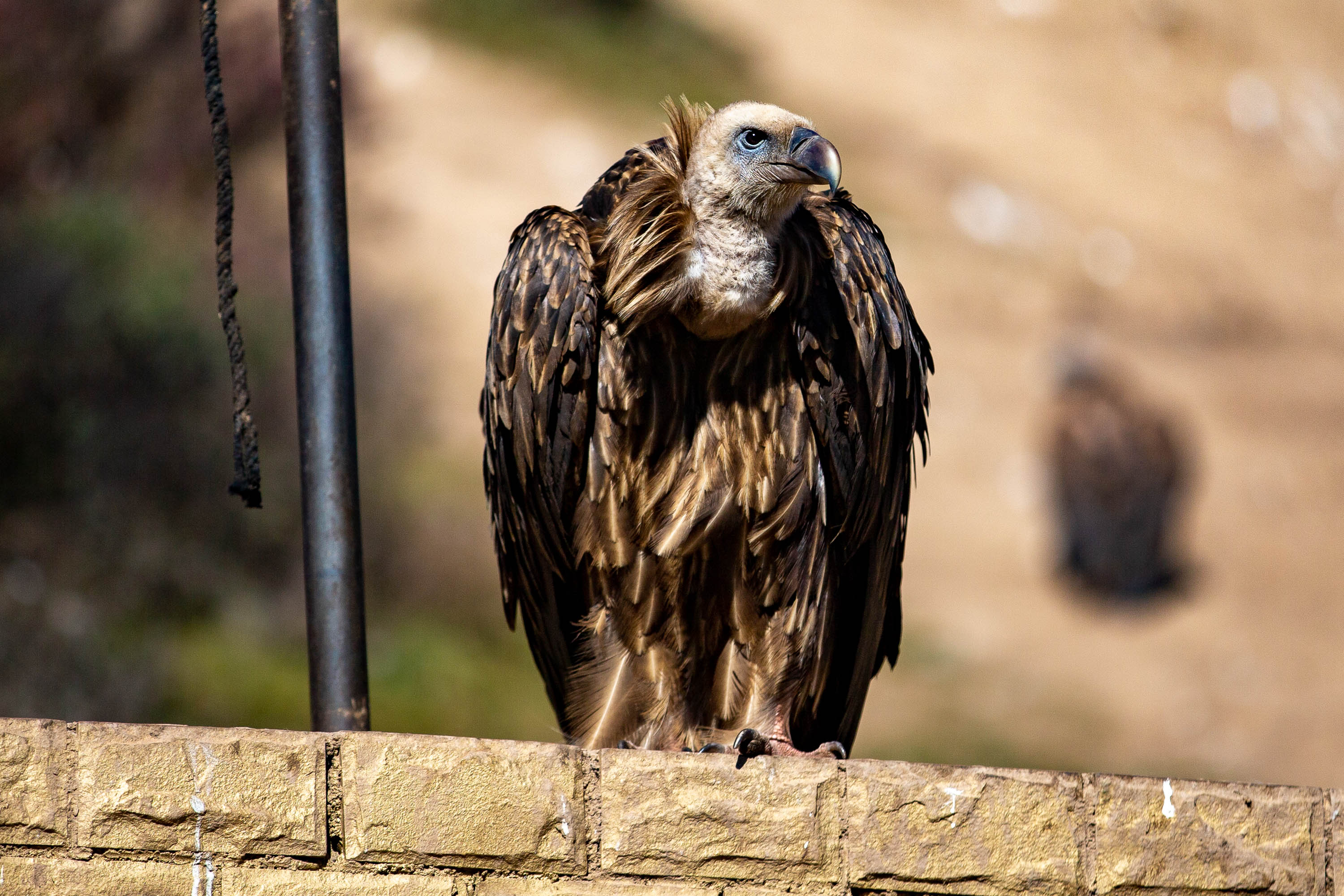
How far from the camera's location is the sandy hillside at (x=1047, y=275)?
1981 centimetres

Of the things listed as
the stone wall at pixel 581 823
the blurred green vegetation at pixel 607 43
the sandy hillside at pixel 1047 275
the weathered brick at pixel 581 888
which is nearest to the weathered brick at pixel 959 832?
the stone wall at pixel 581 823

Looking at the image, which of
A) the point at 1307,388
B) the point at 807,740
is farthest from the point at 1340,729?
the point at 807,740

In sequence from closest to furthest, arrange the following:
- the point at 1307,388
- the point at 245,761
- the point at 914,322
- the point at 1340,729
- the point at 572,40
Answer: the point at 245,761 < the point at 914,322 < the point at 1340,729 < the point at 1307,388 < the point at 572,40

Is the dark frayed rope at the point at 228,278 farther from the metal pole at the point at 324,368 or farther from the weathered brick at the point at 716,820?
the weathered brick at the point at 716,820

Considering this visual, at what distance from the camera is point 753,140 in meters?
3.54

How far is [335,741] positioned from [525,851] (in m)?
0.37

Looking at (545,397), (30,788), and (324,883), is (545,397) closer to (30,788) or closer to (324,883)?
(324,883)

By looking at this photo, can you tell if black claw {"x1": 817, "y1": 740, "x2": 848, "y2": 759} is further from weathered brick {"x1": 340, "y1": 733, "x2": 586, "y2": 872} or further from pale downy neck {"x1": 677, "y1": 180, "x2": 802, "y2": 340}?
pale downy neck {"x1": 677, "y1": 180, "x2": 802, "y2": 340}

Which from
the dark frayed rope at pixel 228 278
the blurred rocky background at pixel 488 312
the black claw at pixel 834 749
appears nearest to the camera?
the black claw at pixel 834 749

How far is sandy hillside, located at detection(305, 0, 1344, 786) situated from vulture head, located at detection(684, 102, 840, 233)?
49.3ft

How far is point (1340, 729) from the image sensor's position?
790 inches

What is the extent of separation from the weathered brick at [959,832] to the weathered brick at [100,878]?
3.67 ft

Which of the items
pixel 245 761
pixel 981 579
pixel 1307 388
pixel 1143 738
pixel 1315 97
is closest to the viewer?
pixel 245 761

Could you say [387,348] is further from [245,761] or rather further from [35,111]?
[245,761]
